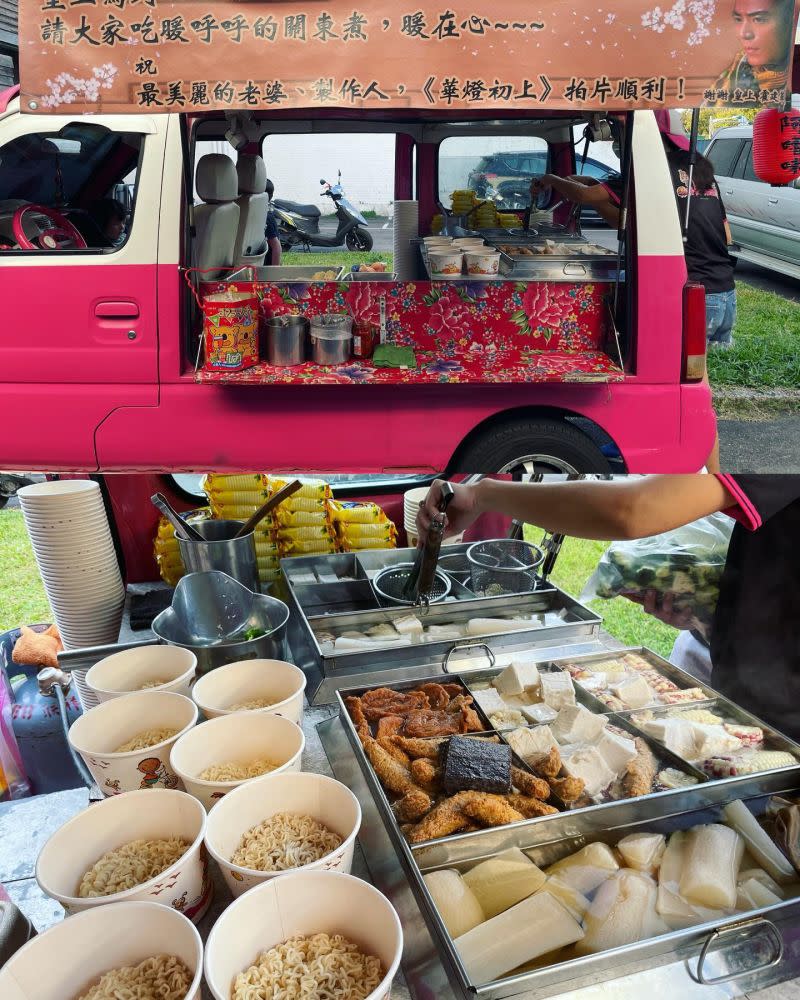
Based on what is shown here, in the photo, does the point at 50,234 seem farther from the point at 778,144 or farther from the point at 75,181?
the point at 778,144

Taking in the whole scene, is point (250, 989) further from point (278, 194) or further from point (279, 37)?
point (278, 194)

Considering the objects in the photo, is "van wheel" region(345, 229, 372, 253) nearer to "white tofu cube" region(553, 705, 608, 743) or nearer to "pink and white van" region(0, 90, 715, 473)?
"pink and white van" region(0, 90, 715, 473)

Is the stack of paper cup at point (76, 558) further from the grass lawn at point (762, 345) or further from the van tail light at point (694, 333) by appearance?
the grass lawn at point (762, 345)

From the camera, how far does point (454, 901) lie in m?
0.70

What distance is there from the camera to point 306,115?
263cm

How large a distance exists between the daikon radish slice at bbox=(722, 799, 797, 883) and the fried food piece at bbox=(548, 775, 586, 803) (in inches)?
6.4

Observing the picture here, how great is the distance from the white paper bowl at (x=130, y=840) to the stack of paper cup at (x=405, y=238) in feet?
7.40

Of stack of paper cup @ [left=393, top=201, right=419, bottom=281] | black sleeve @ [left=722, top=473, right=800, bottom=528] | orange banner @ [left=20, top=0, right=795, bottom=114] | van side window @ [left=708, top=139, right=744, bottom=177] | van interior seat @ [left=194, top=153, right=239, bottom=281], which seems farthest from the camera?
van side window @ [left=708, top=139, right=744, bottom=177]

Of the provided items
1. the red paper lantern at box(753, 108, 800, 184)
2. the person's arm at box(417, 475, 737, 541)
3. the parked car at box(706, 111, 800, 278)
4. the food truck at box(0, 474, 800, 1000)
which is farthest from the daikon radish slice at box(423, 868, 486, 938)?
the parked car at box(706, 111, 800, 278)

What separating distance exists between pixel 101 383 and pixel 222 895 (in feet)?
7.36

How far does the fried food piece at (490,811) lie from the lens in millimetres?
760

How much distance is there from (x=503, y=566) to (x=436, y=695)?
0.24 meters

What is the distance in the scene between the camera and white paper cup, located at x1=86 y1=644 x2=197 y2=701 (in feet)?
2.78

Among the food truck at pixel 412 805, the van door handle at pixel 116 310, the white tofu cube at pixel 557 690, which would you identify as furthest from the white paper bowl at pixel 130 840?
the van door handle at pixel 116 310
